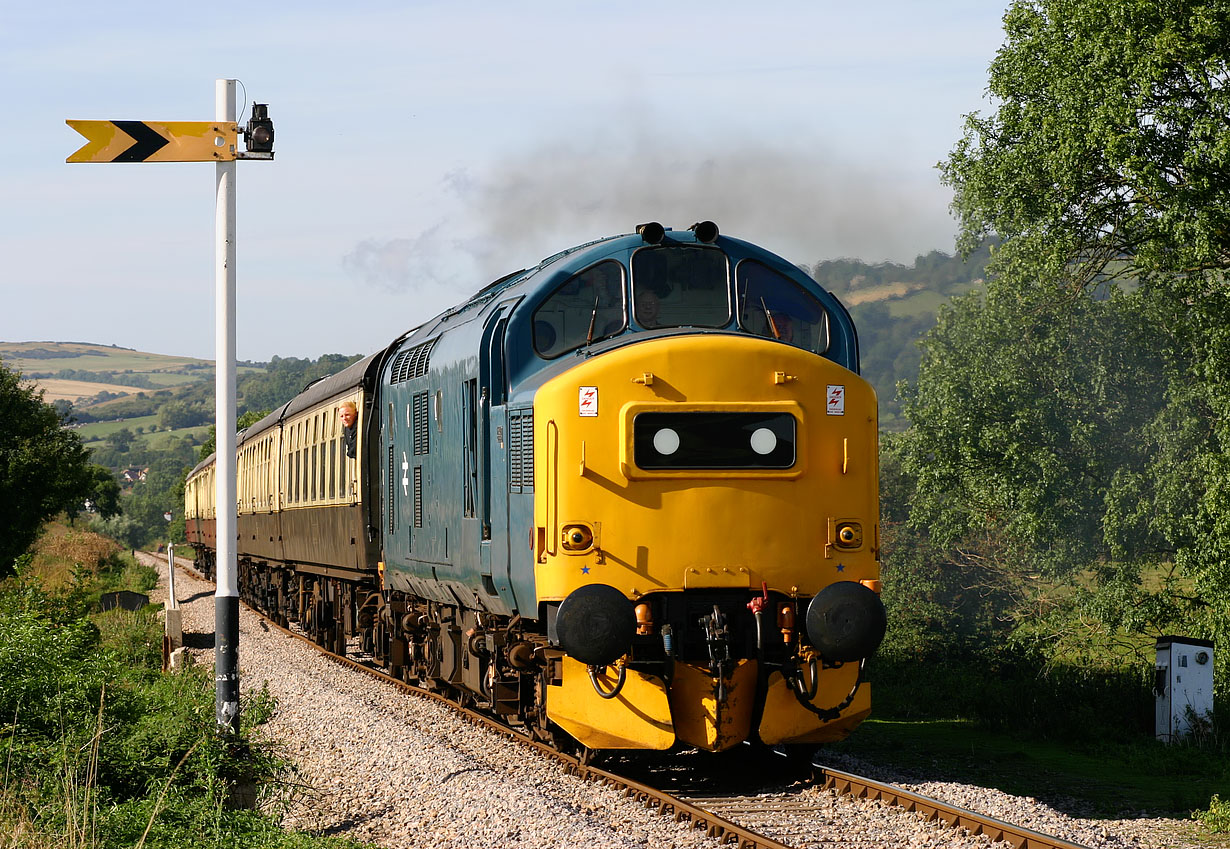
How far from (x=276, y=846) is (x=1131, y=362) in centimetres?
2007

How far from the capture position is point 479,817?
349 inches

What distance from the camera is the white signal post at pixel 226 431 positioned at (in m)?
10.6

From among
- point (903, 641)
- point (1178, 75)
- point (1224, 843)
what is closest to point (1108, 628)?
point (903, 641)

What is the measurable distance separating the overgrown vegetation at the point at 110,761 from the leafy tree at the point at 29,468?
2995 centimetres

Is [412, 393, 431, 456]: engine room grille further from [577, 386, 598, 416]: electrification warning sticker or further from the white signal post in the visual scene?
[577, 386, 598, 416]: electrification warning sticker

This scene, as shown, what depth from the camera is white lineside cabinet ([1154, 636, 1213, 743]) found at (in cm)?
1493

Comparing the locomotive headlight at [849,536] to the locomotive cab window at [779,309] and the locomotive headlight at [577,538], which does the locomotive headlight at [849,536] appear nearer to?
the locomotive cab window at [779,309]

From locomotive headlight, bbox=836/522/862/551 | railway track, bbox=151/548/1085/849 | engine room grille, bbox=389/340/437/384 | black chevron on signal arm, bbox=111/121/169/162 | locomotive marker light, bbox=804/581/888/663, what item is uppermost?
black chevron on signal arm, bbox=111/121/169/162

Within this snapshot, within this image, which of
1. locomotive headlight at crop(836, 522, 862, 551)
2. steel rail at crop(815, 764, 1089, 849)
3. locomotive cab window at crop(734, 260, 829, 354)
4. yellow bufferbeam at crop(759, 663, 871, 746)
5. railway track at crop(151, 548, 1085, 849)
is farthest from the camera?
locomotive cab window at crop(734, 260, 829, 354)

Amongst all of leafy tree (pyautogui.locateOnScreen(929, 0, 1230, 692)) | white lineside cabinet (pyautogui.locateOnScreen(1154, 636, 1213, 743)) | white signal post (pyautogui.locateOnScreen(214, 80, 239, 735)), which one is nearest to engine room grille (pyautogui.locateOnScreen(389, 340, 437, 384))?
white signal post (pyautogui.locateOnScreen(214, 80, 239, 735))

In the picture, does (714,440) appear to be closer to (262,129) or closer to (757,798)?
(757,798)

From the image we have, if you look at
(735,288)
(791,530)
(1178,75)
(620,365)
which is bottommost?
(791,530)

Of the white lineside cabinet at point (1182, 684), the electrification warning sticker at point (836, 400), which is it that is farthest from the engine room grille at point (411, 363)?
the white lineside cabinet at point (1182, 684)

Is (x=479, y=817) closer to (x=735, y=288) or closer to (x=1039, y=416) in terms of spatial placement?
(x=735, y=288)
